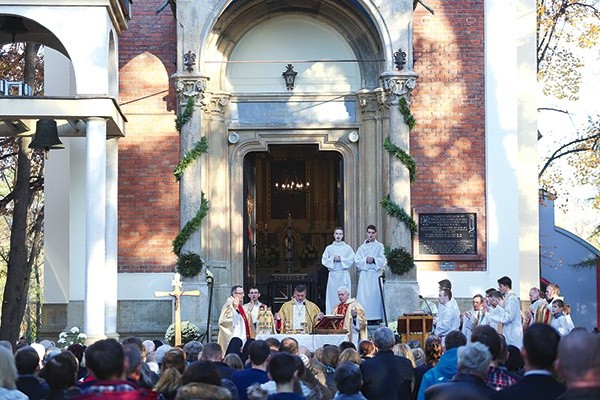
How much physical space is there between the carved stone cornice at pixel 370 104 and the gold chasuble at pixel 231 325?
5.13 meters

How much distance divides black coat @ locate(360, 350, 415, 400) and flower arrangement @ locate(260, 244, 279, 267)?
722 inches

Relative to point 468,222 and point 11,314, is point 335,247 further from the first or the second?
point 11,314

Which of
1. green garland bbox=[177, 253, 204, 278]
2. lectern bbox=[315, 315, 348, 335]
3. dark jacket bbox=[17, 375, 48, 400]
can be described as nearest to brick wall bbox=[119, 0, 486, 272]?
green garland bbox=[177, 253, 204, 278]

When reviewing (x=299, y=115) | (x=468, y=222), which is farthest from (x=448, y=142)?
(x=299, y=115)

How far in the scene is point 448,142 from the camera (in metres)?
21.7

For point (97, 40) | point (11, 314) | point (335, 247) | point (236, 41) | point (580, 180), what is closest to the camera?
point (97, 40)

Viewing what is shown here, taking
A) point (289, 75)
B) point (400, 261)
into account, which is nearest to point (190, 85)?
point (289, 75)

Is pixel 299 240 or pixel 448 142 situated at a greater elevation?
pixel 448 142

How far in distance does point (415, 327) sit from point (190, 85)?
5903 millimetres

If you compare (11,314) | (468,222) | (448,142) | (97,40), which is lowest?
(11,314)

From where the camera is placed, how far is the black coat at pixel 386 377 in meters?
11.0

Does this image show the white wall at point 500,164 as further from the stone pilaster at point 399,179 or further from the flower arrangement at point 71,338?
the flower arrangement at point 71,338

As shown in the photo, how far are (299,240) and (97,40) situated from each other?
1202 cm

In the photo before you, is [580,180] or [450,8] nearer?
[450,8]
